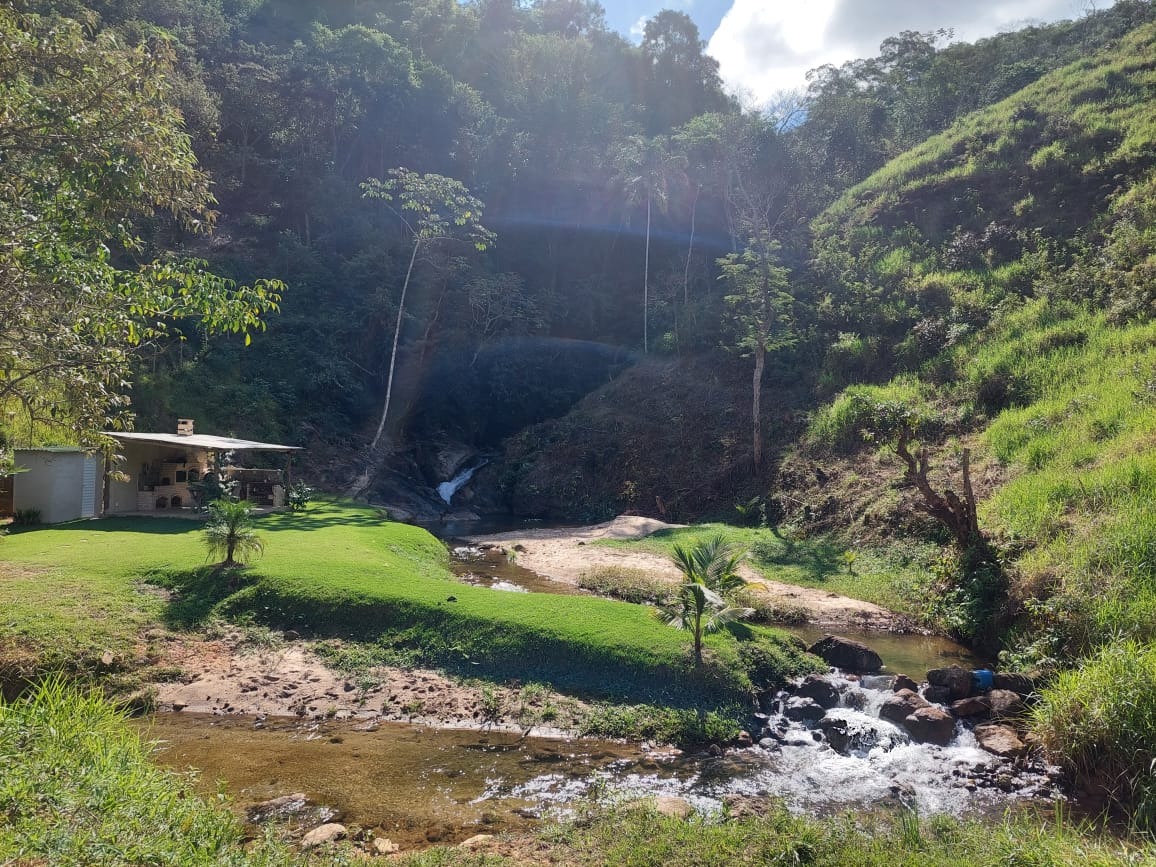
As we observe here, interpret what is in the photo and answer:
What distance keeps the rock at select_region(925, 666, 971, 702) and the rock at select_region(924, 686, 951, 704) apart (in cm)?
5

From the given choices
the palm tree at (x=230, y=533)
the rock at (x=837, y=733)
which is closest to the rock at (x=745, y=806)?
the rock at (x=837, y=733)

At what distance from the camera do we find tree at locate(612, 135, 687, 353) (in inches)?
1618

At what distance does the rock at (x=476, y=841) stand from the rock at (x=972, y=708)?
279 inches

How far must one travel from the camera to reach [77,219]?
7.74 metres

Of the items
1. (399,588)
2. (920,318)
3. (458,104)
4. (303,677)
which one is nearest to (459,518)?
(399,588)

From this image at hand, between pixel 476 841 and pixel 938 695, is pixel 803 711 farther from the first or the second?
pixel 476 841

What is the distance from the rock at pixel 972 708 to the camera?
9562 mm

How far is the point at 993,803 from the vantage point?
24.4ft

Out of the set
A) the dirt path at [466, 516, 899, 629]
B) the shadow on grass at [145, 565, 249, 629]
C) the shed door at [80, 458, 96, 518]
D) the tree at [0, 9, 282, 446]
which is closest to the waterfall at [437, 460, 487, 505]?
the dirt path at [466, 516, 899, 629]

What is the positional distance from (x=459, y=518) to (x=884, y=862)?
→ 26365mm

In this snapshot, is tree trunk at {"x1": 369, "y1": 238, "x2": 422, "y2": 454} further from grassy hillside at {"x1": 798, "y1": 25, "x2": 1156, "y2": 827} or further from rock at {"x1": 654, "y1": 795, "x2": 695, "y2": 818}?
rock at {"x1": 654, "y1": 795, "x2": 695, "y2": 818}

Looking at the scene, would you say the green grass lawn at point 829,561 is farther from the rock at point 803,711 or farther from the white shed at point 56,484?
the white shed at point 56,484

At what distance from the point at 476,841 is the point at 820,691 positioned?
6169mm

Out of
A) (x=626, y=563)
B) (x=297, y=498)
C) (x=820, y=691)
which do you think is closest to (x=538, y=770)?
(x=820, y=691)
